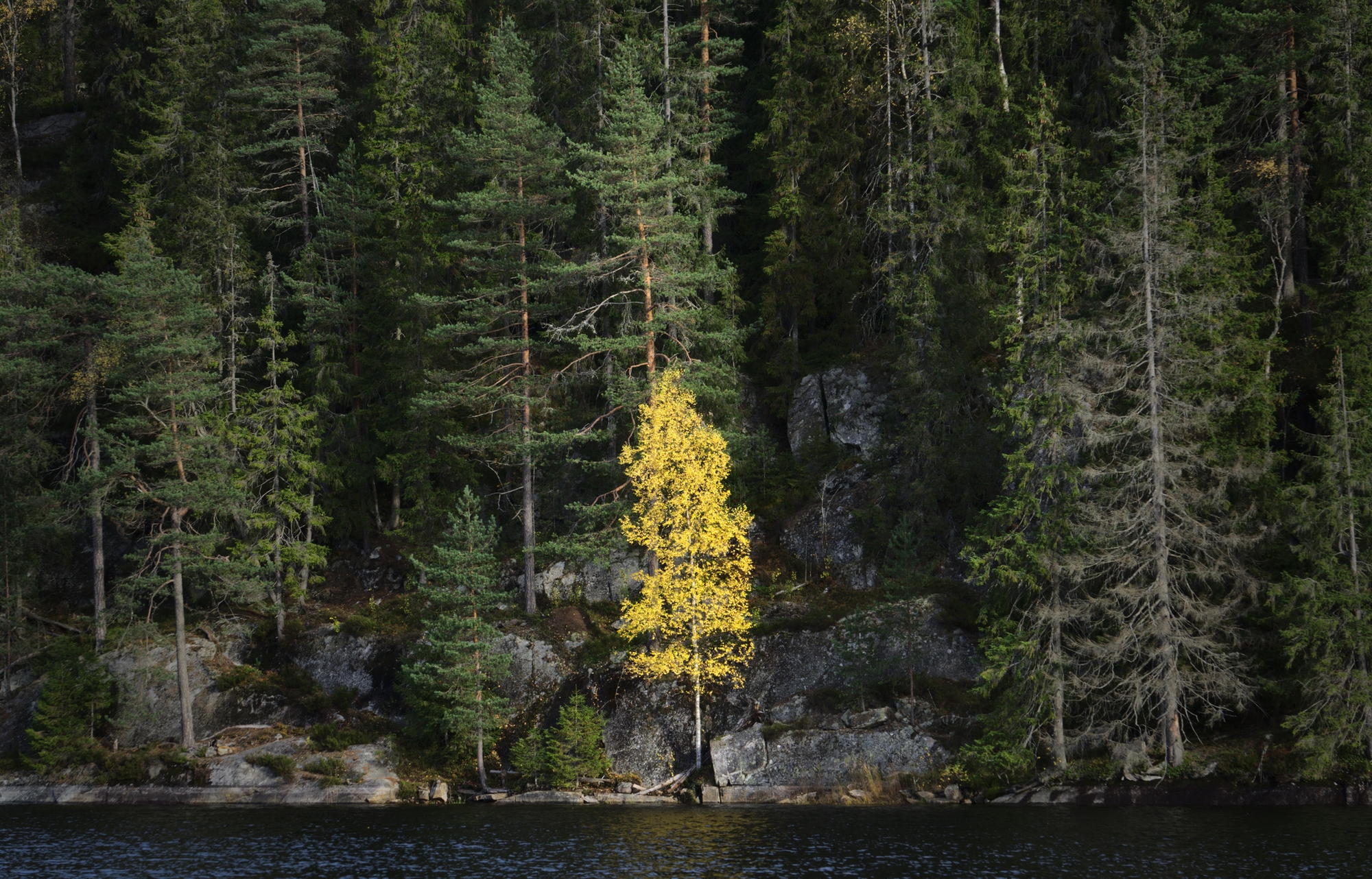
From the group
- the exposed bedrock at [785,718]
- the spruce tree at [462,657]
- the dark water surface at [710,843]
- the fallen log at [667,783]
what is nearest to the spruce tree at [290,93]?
the spruce tree at [462,657]

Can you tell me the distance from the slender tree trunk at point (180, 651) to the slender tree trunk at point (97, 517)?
3.02m

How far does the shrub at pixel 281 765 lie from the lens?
35.0 m

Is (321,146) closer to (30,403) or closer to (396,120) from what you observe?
(396,120)

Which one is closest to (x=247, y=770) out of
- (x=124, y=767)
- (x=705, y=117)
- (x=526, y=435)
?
(x=124, y=767)

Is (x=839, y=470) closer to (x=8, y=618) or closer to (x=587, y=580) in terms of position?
(x=587, y=580)

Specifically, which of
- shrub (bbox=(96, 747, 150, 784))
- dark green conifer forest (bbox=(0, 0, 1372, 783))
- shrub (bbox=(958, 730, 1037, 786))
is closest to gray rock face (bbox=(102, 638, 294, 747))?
dark green conifer forest (bbox=(0, 0, 1372, 783))

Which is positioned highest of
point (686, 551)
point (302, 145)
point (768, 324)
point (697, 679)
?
point (302, 145)

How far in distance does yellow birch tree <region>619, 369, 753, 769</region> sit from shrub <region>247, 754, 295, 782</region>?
38.4 feet

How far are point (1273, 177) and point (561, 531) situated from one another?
1139 inches

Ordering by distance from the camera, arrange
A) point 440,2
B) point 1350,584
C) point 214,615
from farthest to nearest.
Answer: point 440,2 → point 214,615 → point 1350,584

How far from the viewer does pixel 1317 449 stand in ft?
105

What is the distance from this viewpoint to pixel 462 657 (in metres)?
34.4

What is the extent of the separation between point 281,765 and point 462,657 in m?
7.28

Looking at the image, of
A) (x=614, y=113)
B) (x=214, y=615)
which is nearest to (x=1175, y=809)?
(x=614, y=113)
